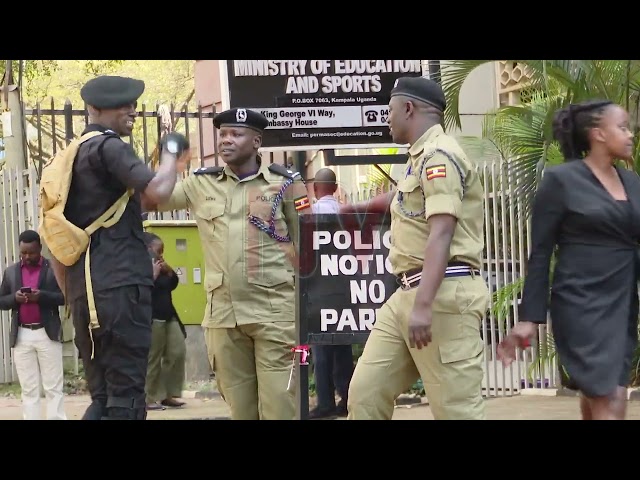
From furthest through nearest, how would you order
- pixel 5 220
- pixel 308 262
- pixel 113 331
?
pixel 5 220, pixel 308 262, pixel 113 331

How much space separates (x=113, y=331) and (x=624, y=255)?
2429mm

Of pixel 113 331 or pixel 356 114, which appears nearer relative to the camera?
pixel 113 331

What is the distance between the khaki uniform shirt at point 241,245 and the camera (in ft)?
22.8

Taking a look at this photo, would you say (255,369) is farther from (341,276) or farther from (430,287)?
(430,287)

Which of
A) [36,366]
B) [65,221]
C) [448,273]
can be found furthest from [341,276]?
[36,366]

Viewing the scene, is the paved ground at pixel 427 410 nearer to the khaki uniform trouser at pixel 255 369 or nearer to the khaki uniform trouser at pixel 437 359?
the khaki uniform trouser at pixel 255 369

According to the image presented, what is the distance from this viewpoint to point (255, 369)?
23.3 ft

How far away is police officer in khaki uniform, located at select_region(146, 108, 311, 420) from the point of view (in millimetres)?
6969

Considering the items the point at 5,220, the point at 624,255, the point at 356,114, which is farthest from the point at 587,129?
the point at 5,220

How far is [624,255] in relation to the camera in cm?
576

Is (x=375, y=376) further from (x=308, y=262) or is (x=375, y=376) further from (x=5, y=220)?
(x=5, y=220)

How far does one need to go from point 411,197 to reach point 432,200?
233 mm

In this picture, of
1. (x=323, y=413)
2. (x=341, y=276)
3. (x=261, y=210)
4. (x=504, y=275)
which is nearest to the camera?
(x=261, y=210)

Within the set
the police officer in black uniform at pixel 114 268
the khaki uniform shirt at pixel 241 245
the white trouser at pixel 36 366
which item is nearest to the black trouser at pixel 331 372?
the white trouser at pixel 36 366
